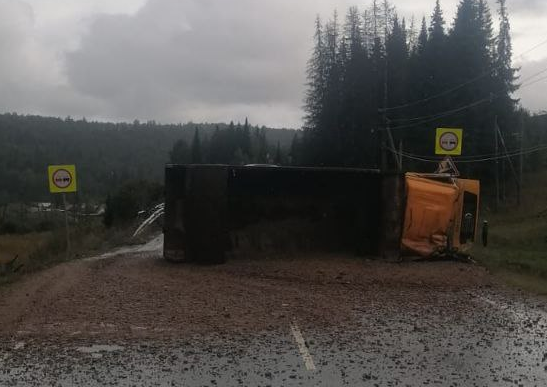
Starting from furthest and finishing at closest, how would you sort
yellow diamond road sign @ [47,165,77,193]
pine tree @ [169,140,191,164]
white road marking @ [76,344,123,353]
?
pine tree @ [169,140,191,164] < yellow diamond road sign @ [47,165,77,193] < white road marking @ [76,344,123,353]

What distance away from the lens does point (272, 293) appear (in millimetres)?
10375

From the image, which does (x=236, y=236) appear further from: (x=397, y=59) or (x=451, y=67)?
(x=397, y=59)

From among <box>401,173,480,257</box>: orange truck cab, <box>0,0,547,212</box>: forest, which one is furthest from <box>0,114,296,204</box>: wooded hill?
<box>401,173,480,257</box>: orange truck cab

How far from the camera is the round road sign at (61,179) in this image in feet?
56.1

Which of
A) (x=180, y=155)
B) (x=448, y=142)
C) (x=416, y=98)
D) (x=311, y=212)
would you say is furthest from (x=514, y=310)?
(x=180, y=155)

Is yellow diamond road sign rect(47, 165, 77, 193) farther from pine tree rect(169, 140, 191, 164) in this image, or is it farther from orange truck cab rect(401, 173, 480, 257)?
pine tree rect(169, 140, 191, 164)

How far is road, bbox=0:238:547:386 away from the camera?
6.21 m

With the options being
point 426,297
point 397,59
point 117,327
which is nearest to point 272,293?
point 426,297

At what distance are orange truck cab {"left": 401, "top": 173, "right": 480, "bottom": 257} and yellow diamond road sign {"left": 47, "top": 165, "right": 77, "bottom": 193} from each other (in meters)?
8.55

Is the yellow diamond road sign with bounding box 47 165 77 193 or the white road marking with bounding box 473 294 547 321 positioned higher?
the yellow diamond road sign with bounding box 47 165 77 193

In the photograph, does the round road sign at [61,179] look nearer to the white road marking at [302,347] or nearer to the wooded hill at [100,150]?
the white road marking at [302,347]

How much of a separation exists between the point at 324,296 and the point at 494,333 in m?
2.93

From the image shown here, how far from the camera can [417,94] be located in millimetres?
53875

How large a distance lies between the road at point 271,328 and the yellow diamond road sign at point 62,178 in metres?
4.63
